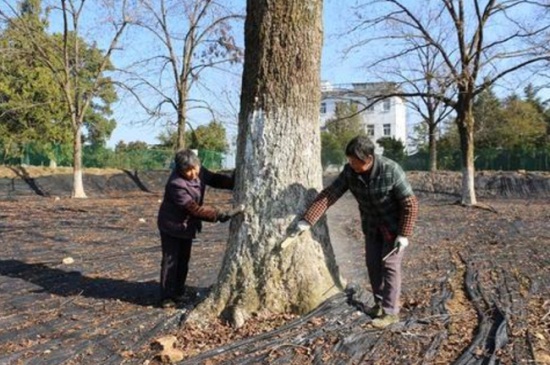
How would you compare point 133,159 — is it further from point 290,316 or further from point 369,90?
point 290,316

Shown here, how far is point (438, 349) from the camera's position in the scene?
3.20 m

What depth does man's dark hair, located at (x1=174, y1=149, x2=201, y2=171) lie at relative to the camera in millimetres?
4199

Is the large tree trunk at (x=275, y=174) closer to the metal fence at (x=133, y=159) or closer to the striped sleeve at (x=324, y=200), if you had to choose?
the striped sleeve at (x=324, y=200)

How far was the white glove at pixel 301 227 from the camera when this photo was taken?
12.5 feet

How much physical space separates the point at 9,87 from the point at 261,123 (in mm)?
31466

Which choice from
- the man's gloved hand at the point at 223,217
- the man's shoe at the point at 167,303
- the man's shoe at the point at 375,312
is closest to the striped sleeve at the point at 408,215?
the man's shoe at the point at 375,312

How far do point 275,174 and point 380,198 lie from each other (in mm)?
786

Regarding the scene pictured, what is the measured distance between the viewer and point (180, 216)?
436 centimetres

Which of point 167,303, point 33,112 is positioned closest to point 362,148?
point 167,303

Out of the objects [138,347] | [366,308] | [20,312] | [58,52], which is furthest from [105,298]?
[58,52]

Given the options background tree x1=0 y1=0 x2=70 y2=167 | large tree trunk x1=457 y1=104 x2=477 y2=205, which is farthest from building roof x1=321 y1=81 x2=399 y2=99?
background tree x1=0 y1=0 x2=70 y2=167

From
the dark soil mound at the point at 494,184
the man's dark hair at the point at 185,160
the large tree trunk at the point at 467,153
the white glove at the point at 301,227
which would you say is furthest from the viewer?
the dark soil mound at the point at 494,184

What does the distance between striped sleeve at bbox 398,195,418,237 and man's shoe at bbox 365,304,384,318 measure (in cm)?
55

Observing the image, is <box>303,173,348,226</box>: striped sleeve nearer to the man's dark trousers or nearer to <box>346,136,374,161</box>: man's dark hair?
<box>346,136,374,161</box>: man's dark hair
